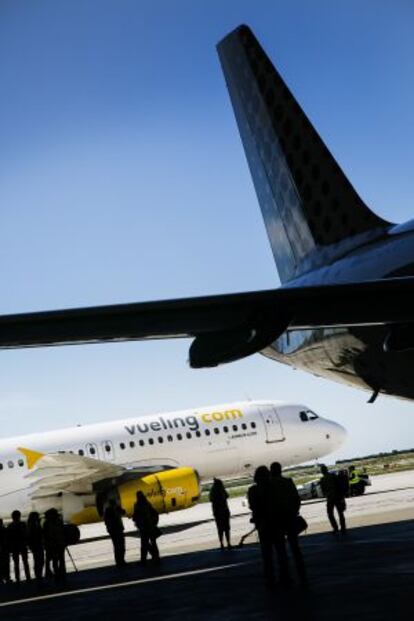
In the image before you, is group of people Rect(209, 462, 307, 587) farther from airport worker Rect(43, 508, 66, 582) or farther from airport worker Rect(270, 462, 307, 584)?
airport worker Rect(43, 508, 66, 582)

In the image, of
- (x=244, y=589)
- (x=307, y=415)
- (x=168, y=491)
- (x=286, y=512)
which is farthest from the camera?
(x=307, y=415)

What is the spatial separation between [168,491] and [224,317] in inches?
887

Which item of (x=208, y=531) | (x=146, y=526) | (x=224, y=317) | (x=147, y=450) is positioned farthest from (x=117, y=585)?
(x=147, y=450)

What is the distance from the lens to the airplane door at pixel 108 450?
113 ft

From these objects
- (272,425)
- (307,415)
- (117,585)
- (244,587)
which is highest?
(307,415)

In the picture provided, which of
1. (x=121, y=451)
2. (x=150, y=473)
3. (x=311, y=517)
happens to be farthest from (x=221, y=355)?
(x=121, y=451)

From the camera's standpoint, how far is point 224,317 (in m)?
8.16

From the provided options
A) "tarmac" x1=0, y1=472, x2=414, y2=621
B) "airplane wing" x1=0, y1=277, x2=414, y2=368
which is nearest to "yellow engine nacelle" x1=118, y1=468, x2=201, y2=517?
"tarmac" x1=0, y1=472, x2=414, y2=621

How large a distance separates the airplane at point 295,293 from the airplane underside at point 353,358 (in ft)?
0.06

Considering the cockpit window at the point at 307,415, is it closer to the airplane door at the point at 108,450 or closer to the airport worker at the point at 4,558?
the airplane door at the point at 108,450

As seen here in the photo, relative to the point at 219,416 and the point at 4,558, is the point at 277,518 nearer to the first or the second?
the point at 4,558

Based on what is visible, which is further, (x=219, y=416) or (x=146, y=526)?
(x=219, y=416)

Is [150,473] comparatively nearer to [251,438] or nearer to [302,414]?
[251,438]

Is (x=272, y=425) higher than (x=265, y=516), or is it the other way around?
(x=272, y=425)
